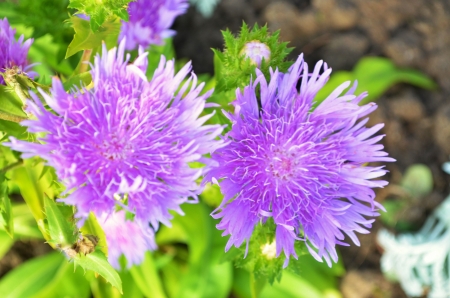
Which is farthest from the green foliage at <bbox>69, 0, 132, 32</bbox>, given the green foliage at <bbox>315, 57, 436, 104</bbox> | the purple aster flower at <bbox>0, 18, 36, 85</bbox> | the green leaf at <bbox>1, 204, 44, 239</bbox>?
the green foliage at <bbox>315, 57, 436, 104</bbox>

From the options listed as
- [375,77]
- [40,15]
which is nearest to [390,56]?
[375,77]

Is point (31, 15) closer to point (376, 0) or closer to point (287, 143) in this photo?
point (287, 143)

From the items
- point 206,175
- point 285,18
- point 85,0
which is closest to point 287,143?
point 206,175

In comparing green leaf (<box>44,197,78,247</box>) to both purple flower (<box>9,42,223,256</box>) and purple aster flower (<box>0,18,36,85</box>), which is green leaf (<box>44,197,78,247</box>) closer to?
purple flower (<box>9,42,223,256</box>)

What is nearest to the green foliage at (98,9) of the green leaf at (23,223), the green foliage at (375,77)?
the green leaf at (23,223)

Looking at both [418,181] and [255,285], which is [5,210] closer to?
[255,285]

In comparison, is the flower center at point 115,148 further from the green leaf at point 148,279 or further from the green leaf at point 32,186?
the green leaf at point 148,279
